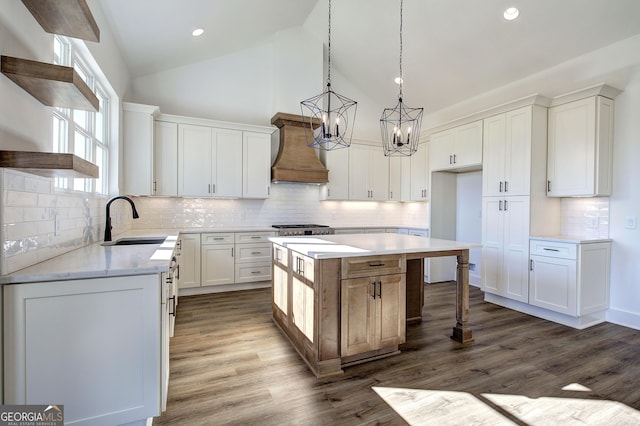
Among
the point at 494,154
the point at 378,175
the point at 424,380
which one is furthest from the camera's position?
the point at 378,175

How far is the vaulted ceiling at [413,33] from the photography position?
3158 millimetres

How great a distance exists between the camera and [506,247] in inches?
155

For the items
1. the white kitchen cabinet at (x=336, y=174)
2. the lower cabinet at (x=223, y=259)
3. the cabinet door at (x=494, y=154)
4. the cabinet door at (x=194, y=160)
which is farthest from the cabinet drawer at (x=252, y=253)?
the cabinet door at (x=494, y=154)

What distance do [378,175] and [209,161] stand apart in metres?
3.03

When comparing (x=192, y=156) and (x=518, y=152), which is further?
(x=192, y=156)

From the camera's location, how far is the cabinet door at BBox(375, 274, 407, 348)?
2539 millimetres

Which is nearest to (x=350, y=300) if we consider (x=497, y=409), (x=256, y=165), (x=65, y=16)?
(x=497, y=409)

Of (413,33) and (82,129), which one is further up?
(413,33)

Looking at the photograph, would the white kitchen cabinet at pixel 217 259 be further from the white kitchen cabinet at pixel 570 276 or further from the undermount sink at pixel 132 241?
the white kitchen cabinet at pixel 570 276

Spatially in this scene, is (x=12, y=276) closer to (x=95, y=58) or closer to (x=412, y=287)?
(x=95, y=58)

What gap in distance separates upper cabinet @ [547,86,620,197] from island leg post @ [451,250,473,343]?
1.82 m

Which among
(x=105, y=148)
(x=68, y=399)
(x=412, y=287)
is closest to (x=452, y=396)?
(x=412, y=287)

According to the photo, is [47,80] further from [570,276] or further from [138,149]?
[570,276]

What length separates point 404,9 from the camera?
3977 millimetres
